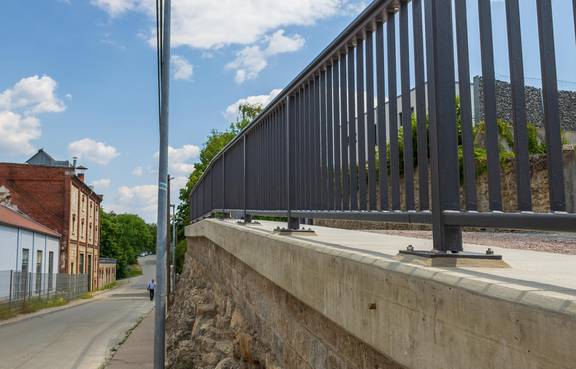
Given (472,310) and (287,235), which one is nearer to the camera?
(472,310)

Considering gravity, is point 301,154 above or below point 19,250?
above

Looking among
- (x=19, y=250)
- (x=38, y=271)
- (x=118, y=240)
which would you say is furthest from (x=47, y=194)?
(x=118, y=240)

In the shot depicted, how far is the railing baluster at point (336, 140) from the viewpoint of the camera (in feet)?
11.5

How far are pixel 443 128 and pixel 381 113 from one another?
66 cm

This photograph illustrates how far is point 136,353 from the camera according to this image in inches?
654

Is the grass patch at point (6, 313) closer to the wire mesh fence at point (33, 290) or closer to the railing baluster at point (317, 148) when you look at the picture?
the wire mesh fence at point (33, 290)

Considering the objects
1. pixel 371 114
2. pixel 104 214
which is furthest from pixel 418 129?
pixel 104 214

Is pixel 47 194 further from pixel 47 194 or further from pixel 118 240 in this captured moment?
pixel 118 240

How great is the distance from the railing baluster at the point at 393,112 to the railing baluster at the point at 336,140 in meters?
0.81

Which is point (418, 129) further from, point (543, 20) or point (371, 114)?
point (543, 20)

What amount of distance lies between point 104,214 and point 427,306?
88179 mm

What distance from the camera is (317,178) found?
3.95 meters

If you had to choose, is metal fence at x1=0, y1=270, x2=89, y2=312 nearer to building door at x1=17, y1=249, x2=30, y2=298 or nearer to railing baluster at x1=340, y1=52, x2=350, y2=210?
building door at x1=17, y1=249, x2=30, y2=298

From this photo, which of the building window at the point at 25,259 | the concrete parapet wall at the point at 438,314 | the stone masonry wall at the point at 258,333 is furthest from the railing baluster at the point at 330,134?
the building window at the point at 25,259
